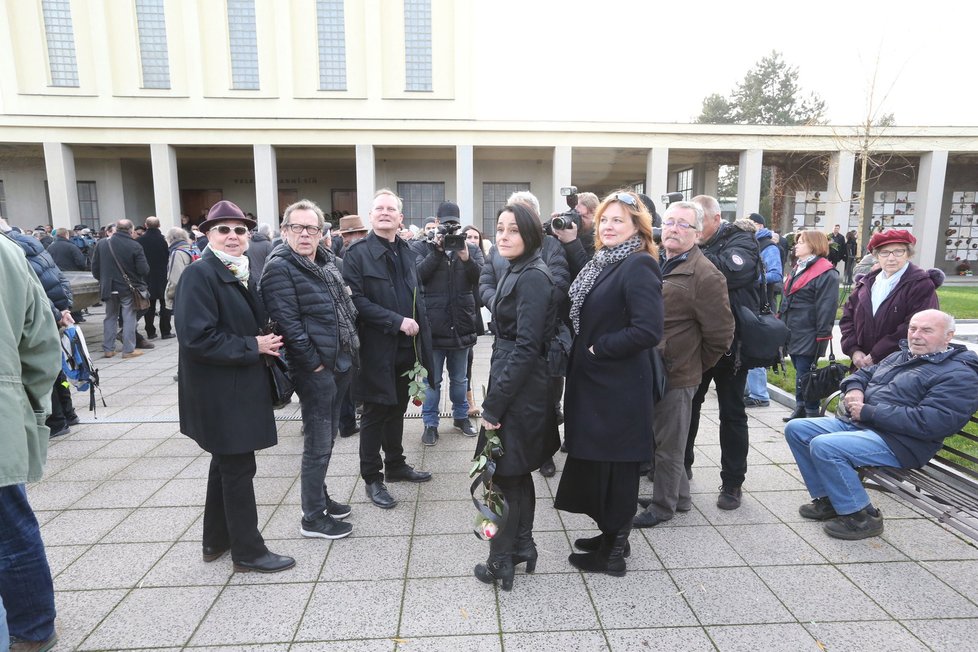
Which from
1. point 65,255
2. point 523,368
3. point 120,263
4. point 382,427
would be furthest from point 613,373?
point 65,255

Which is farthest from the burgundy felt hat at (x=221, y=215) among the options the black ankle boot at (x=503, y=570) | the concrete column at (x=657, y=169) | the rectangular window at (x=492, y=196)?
the rectangular window at (x=492, y=196)

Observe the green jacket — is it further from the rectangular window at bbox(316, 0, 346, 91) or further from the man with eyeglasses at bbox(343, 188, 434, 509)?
the rectangular window at bbox(316, 0, 346, 91)

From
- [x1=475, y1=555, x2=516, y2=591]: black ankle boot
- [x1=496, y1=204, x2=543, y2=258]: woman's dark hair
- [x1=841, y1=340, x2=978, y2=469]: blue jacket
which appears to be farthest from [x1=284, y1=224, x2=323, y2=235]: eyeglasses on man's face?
[x1=841, y1=340, x2=978, y2=469]: blue jacket

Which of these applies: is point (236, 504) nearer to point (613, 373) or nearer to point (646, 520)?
point (613, 373)

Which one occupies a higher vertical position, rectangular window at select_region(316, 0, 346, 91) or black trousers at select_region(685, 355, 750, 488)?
rectangular window at select_region(316, 0, 346, 91)

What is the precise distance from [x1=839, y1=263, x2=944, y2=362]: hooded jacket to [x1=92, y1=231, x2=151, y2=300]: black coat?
32.8ft

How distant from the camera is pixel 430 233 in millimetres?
4891

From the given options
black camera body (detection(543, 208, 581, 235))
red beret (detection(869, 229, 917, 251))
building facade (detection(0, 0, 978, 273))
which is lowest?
red beret (detection(869, 229, 917, 251))

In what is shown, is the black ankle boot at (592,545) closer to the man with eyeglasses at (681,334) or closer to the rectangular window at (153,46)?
Result: the man with eyeglasses at (681,334)

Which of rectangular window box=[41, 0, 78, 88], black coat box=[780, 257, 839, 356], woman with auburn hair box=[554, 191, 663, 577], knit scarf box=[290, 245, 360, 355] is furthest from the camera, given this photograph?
rectangular window box=[41, 0, 78, 88]

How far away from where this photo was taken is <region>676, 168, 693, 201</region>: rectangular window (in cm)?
2486

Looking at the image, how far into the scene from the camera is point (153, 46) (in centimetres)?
1923

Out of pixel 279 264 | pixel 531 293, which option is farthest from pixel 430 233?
pixel 531 293

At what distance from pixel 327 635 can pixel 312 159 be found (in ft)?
71.4
